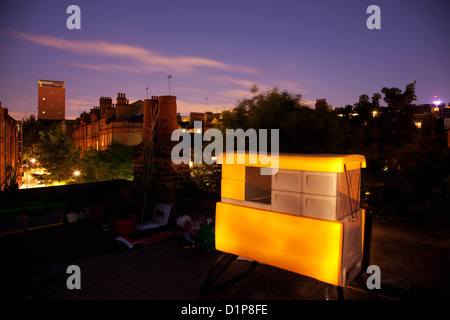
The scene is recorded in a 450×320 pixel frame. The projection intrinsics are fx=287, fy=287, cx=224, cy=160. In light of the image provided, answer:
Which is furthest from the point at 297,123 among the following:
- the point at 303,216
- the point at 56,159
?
the point at 56,159

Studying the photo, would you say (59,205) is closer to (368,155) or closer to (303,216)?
(303,216)

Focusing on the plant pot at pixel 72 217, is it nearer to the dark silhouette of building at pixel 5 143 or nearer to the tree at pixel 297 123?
the tree at pixel 297 123

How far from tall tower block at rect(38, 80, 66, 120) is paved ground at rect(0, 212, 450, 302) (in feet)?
200

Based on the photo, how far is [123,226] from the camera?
5.87 m

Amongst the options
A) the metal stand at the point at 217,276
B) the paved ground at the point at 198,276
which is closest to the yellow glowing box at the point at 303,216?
the metal stand at the point at 217,276

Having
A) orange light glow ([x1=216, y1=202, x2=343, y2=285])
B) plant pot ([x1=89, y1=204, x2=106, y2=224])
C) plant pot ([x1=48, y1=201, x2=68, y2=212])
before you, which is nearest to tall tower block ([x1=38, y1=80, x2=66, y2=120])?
plant pot ([x1=48, y1=201, x2=68, y2=212])

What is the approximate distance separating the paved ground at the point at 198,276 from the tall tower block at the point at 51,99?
61109 millimetres

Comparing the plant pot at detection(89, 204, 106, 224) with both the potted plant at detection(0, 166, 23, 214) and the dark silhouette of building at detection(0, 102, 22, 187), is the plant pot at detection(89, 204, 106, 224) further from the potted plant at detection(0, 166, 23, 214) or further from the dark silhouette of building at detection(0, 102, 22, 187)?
the dark silhouette of building at detection(0, 102, 22, 187)

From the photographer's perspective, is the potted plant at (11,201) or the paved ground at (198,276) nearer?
the paved ground at (198,276)

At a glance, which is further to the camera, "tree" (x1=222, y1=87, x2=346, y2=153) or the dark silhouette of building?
the dark silhouette of building

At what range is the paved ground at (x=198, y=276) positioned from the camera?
11.5 feet

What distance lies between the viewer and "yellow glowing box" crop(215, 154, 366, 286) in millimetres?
2709

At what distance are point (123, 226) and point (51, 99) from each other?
2456 inches
